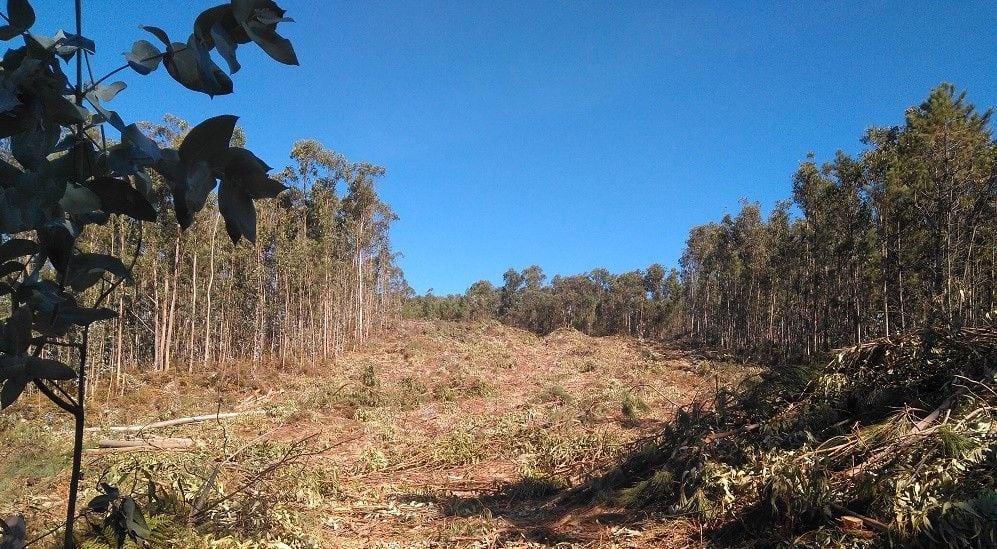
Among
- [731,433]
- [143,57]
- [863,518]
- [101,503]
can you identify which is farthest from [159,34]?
[731,433]

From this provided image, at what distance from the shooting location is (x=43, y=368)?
720 mm

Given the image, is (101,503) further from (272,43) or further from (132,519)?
(272,43)

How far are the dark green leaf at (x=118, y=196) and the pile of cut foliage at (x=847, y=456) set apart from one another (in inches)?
126

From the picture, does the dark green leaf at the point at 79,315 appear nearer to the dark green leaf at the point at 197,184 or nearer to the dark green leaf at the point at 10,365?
the dark green leaf at the point at 10,365

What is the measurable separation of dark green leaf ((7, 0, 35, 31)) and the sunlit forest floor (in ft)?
5.49

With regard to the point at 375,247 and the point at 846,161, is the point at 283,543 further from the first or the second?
the point at 375,247

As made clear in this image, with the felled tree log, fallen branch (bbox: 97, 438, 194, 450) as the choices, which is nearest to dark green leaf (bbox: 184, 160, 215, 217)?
the felled tree log

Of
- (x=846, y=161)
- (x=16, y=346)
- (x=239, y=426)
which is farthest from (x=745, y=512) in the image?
(x=846, y=161)

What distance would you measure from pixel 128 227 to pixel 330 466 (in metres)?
11.9

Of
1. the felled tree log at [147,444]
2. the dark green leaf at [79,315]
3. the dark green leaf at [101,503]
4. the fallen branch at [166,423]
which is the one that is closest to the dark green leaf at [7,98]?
the dark green leaf at [79,315]

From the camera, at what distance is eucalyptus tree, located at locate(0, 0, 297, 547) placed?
0.63 meters

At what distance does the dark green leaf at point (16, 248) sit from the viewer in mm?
699

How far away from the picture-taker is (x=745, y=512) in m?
3.44

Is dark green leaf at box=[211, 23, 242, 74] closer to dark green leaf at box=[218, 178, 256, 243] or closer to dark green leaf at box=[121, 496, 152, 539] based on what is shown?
dark green leaf at box=[218, 178, 256, 243]
